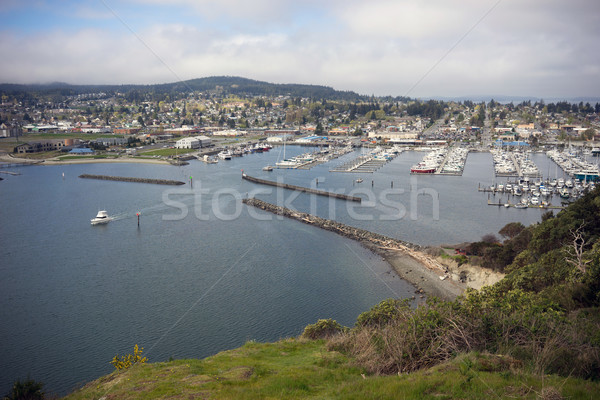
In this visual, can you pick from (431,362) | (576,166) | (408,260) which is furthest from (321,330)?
(576,166)

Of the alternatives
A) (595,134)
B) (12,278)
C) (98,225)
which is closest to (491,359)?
(12,278)

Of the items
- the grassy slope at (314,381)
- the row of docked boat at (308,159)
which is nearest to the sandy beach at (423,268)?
the grassy slope at (314,381)

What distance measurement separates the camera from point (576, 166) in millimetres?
16469

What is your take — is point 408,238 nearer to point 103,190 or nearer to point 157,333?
point 157,333

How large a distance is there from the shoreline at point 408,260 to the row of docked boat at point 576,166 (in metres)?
9.51

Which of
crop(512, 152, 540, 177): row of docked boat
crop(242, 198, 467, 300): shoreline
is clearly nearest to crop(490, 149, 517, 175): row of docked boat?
crop(512, 152, 540, 177): row of docked boat

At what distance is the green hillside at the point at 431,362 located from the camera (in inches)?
93.5

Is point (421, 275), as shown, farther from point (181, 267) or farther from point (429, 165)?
point (429, 165)

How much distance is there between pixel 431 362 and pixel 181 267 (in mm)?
5389

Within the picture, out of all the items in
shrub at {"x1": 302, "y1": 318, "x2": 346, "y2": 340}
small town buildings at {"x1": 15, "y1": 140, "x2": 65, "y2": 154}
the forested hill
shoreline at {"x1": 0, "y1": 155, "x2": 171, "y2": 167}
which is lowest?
shrub at {"x1": 302, "y1": 318, "x2": 346, "y2": 340}

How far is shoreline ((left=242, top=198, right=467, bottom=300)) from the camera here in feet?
20.7

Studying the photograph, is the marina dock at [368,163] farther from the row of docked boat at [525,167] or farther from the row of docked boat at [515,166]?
the row of docked boat at [525,167]

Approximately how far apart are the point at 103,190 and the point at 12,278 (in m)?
7.38

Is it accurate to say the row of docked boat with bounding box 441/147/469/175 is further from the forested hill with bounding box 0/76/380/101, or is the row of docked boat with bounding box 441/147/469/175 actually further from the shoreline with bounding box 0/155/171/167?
the forested hill with bounding box 0/76/380/101
